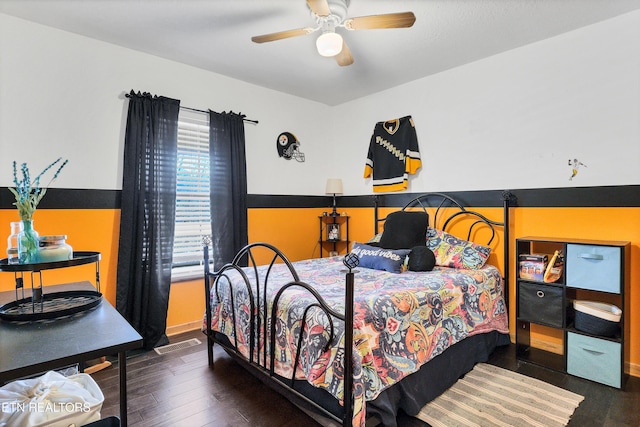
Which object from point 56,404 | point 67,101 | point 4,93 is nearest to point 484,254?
point 56,404

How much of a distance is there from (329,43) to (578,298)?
2673mm

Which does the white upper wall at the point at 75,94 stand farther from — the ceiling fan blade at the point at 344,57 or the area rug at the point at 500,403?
the area rug at the point at 500,403

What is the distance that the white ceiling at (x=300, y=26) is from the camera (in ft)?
7.47

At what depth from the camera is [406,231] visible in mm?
3148

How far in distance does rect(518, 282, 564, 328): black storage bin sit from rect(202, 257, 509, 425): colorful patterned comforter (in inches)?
8.1

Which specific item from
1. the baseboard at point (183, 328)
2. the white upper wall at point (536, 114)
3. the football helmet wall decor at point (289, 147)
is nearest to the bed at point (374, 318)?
the white upper wall at point (536, 114)

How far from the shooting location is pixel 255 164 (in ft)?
12.4

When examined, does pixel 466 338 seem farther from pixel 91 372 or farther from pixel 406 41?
pixel 91 372

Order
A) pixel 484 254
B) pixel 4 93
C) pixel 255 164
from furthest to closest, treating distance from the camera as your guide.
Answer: pixel 255 164 → pixel 484 254 → pixel 4 93

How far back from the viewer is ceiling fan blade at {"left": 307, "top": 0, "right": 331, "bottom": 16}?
6.08 feet

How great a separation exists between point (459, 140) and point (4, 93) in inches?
150

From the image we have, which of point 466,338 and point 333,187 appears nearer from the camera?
point 466,338

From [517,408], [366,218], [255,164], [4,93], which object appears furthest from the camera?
[366,218]

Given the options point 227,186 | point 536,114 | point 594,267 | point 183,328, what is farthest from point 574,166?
point 183,328
